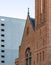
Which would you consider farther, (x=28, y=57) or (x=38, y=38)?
(x=28, y=57)

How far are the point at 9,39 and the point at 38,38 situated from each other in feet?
240

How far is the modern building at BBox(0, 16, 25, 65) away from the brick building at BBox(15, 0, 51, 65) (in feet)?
199

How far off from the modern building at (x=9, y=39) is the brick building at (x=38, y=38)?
2392 inches

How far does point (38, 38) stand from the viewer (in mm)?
51656

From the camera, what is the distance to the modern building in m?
122

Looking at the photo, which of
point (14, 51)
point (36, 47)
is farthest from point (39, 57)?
point (14, 51)

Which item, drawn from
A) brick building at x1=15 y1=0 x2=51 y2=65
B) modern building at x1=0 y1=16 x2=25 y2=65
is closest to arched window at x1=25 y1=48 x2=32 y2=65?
brick building at x1=15 y1=0 x2=51 y2=65

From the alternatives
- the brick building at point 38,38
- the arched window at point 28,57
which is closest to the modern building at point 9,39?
the brick building at point 38,38

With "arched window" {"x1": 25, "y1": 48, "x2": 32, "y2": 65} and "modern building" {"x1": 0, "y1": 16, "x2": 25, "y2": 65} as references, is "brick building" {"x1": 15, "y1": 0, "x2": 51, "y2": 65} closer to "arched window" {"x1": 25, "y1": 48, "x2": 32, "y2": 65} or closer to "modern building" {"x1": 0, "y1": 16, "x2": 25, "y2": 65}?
"arched window" {"x1": 25, "y1": 48, "x2": 32, "y2": 65}

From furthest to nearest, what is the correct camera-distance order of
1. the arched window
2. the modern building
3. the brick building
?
the modern building
the arched window
the brick building

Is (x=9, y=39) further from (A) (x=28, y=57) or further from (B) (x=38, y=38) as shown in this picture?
(B) (x=38, y=38)

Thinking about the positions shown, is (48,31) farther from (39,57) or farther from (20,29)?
(20,29)

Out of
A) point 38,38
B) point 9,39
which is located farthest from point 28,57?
point 9,39

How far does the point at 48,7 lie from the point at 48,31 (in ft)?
11.8
